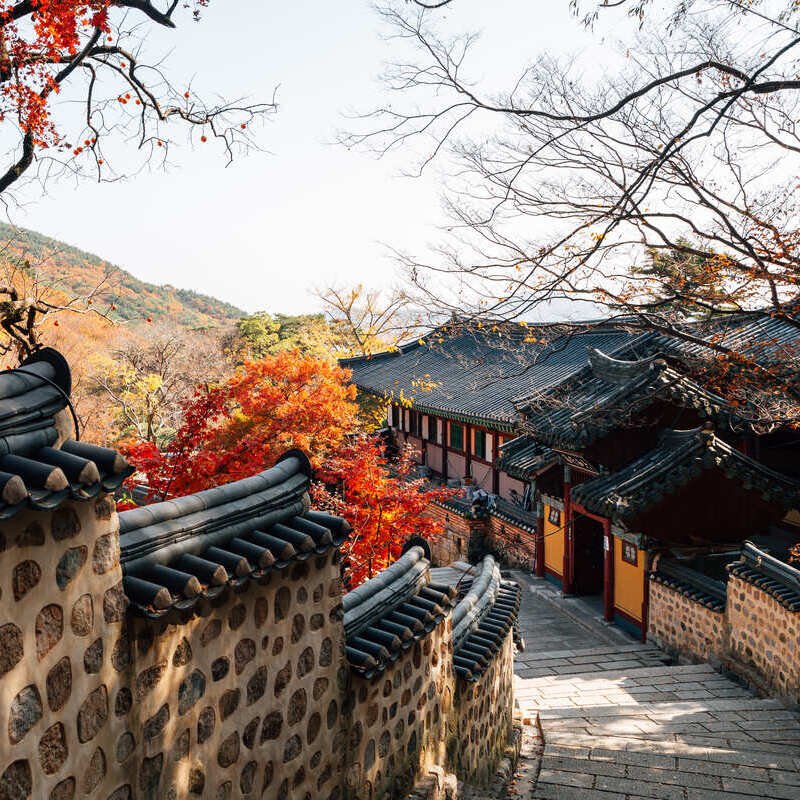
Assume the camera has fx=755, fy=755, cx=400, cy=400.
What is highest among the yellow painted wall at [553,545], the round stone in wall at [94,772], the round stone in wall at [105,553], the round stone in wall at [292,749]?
the round stone in wall at [105,553]

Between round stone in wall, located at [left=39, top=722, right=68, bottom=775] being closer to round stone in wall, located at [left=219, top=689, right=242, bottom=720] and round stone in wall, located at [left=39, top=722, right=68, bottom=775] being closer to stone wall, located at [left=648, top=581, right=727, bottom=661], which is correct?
round stone in wall, located at [left=219, top=689, right=242, bottom=720]

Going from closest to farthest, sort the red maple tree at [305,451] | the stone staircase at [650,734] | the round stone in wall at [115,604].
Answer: the round stone in wall at [115,604], the stone staircase at [650,734], the red maple tree at [305,451]

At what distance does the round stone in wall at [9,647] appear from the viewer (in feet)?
8.67

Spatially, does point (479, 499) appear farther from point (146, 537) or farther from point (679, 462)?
point (146, 537)

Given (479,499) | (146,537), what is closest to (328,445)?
(479,499)

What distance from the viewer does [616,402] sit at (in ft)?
50.1

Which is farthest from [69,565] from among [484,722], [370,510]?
[370,510]

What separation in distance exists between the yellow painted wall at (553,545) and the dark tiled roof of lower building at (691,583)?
401 centimetres

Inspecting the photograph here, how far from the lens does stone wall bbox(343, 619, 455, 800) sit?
16.2 ft

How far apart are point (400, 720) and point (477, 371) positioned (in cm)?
2405

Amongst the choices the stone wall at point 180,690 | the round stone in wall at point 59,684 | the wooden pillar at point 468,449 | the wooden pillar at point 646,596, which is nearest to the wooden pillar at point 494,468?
the wooden pillar at point 468,449

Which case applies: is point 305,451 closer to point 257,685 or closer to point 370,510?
point 370,510

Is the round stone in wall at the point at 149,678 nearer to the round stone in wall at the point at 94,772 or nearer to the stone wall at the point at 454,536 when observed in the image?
the round stone in wall at the point at 94,772

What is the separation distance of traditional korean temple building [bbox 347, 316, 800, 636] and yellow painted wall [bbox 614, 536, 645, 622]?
4cm
